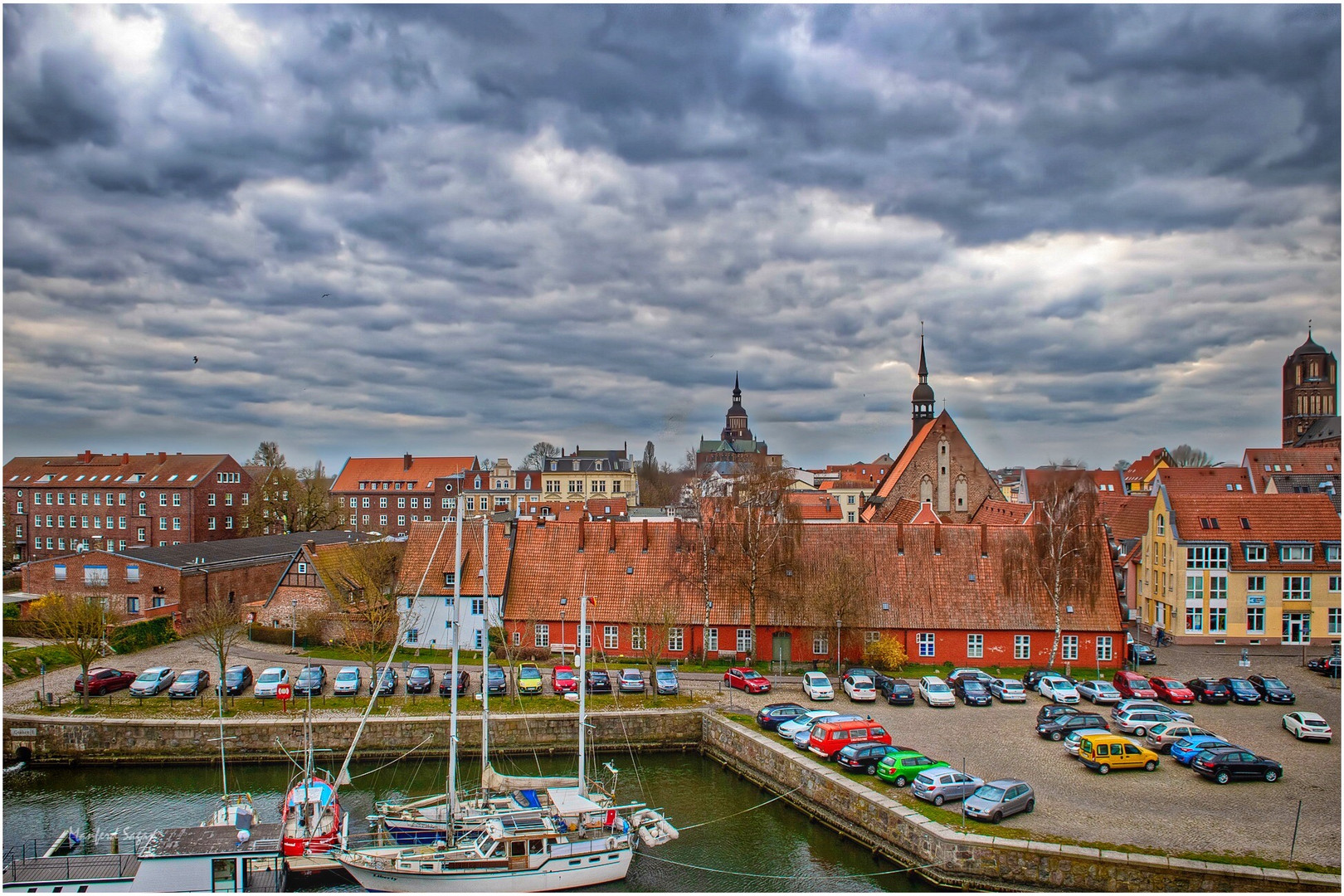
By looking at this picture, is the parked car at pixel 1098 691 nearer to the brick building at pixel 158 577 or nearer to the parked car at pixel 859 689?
the parked car at pixel 859 689

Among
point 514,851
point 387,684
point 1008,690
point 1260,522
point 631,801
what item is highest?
point 1260,522

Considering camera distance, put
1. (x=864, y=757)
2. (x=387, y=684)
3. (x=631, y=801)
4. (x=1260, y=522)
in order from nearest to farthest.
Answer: (x=864, y=757), (x=631, y=801), (x=387, y=684), (x=1260, y=522)

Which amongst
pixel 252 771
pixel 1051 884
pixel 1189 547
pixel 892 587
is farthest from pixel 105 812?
pixel 1189 547

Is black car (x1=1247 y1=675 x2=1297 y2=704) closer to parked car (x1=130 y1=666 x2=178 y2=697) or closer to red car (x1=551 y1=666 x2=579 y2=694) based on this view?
red car (x1=551 y1=666 x2=579 y2=694)

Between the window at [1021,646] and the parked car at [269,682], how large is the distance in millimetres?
31977

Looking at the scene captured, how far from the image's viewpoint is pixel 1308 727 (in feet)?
96.4

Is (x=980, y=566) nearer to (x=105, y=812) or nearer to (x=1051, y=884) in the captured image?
(x=1051, y=884)

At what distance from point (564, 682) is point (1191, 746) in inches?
877

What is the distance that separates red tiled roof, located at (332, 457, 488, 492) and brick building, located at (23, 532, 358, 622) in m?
50.3

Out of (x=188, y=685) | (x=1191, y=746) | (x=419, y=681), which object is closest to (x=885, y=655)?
(x=1191, y=746)

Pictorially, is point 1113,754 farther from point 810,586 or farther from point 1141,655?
point 810,586

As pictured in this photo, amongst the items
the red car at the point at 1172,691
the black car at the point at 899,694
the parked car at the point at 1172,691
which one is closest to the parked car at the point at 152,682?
the black car at the point at 899,694

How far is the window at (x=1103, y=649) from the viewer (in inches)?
1569

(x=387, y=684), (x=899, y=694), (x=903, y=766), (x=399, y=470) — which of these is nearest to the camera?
(x=903, y=766)
